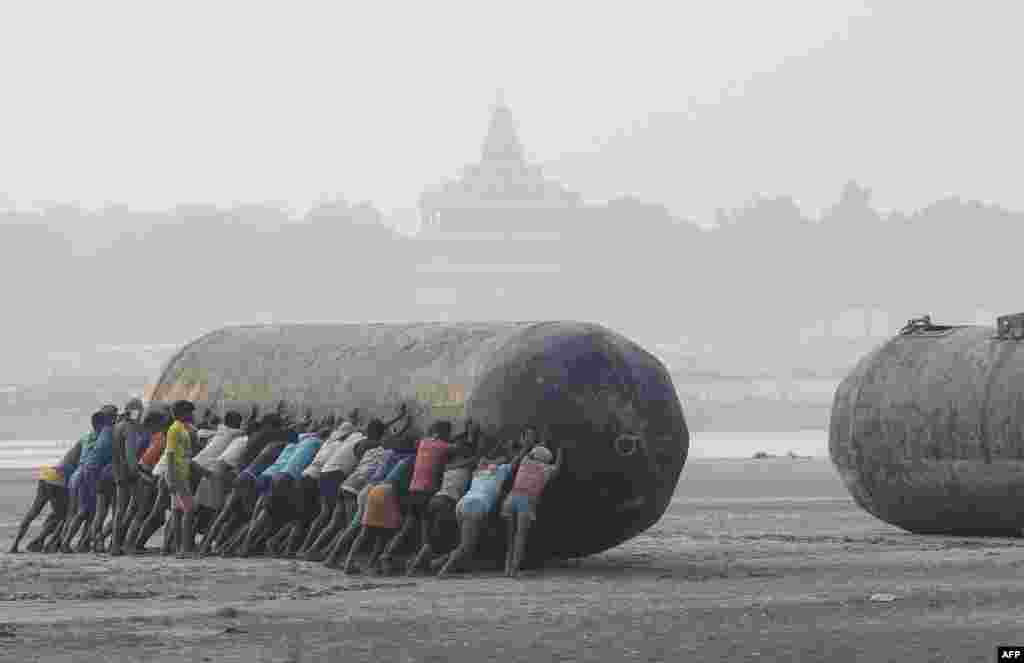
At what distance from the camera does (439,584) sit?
18891 mm

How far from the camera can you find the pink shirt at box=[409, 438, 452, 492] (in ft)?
64.6

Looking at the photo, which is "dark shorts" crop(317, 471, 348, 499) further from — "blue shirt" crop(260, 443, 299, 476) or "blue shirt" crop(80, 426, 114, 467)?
"blue shirt" crop(80, 426, 114, 467)

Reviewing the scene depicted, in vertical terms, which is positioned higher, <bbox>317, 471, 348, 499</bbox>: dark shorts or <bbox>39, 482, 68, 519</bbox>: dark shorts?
<bbox>317, 471, 348, 499</bbox>: dark shorts

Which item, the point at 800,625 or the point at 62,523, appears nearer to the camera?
the point at 800,625

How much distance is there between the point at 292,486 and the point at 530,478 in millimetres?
2826

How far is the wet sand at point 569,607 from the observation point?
15.2 m

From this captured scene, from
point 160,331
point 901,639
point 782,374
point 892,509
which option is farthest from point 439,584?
point 160,331

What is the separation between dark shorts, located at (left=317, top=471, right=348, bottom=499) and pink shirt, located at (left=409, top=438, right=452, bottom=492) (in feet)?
3.81

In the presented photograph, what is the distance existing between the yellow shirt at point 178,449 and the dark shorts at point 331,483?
1612 millimetres

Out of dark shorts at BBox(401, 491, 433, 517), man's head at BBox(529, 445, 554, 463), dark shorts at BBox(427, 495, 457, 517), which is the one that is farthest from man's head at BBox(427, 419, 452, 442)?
man's head at BBox(529, 445, 554, 463)

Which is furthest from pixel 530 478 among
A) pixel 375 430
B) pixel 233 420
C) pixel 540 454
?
pixel 233 420

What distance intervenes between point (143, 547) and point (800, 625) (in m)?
8.31

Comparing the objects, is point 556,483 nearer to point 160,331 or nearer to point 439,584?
point 439,584

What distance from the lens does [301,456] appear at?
69.4 ft
